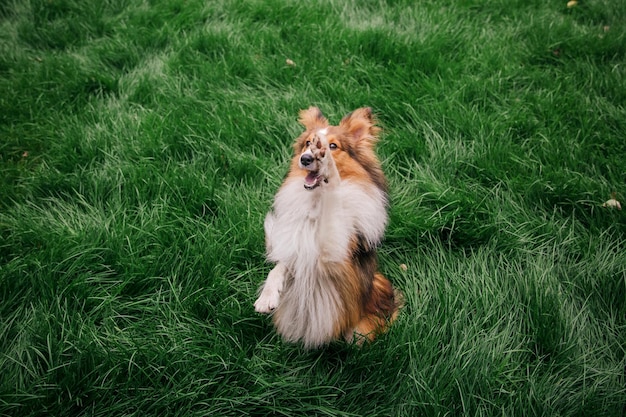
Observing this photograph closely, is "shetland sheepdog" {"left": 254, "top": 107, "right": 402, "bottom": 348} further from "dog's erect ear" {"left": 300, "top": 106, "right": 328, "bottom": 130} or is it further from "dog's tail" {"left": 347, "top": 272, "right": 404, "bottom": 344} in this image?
"dog's erect ear" {"left": 300, "top": 106, "right": 328, "bottom": 130}

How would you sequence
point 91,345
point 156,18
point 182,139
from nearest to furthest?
point 91,345
point 182,139
point 156,18

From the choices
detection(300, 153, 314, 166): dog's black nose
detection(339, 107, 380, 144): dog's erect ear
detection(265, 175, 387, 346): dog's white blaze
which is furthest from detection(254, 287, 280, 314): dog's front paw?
detection(339, 107, 380, 144): dog's erect ear

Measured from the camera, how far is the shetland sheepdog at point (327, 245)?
1757 millimetres

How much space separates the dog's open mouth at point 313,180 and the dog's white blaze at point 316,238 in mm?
41

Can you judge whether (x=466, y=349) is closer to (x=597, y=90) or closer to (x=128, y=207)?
(x=128, y=207)

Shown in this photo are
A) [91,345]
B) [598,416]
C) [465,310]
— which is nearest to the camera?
[598,416]

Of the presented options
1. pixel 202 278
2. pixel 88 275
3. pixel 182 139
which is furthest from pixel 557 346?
pixel 182 139

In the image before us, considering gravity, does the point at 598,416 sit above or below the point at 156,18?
below

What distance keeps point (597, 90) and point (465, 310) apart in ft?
8.82

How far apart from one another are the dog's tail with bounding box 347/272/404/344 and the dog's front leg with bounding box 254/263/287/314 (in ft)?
1.48

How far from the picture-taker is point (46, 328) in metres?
1.91

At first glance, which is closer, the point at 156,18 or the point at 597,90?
the point at 597,90

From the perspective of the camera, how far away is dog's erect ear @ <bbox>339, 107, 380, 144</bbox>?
216 cm

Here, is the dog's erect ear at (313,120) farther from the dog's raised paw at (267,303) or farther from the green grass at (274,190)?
the dog's raised paw at (267,303)
